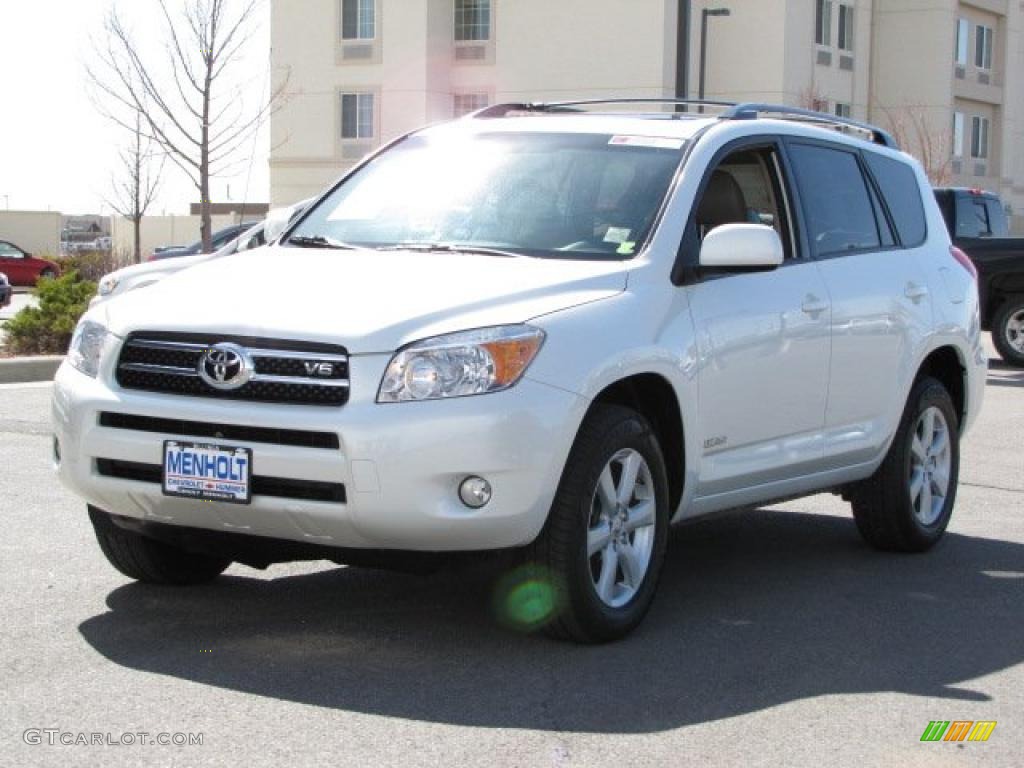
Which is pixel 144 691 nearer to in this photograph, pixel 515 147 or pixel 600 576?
pixel 600 576

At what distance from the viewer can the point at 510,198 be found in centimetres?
671

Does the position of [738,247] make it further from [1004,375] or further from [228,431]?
[1004,375]

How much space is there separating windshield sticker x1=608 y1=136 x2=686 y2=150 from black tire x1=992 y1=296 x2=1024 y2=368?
14393mm

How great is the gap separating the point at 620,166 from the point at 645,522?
1.49 metres

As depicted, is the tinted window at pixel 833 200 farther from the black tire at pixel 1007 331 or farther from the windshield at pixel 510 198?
the black tire at pixel 1007 331

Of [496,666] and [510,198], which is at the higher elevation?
[510,198]

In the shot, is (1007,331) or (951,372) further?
(1007,331)

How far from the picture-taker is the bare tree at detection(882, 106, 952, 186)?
2233 inches

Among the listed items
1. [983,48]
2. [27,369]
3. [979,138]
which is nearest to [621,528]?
[27,369]

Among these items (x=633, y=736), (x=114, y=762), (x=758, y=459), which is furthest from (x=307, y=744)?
(x=758, y=459)

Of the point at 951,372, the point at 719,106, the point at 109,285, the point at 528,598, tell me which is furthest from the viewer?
the point at 109,285

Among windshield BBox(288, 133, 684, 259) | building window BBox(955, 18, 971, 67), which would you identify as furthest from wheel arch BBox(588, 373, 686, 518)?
building window BBox(955, 18, 971, 67)
